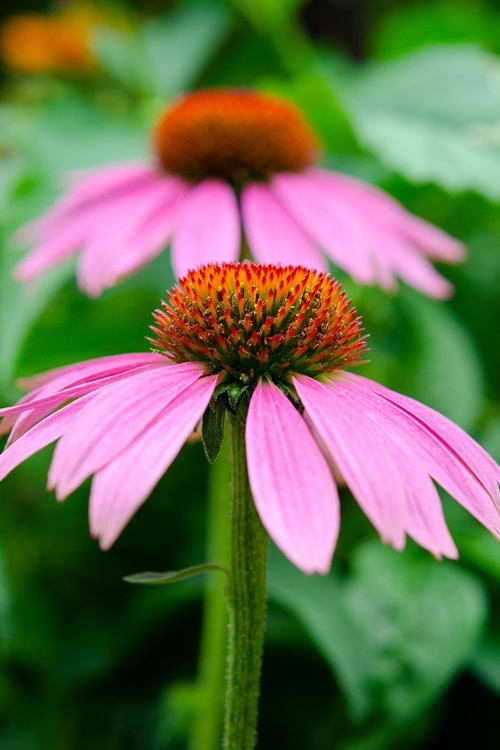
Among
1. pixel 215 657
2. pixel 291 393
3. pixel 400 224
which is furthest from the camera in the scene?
pixel 400 224

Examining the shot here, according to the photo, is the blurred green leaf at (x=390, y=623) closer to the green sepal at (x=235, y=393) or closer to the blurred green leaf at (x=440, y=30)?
the green sepal at (x=235, y=393)

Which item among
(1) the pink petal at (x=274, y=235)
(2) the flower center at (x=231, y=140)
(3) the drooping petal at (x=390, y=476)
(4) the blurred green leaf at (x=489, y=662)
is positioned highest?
(2) the flower center at (x=231, y=140)

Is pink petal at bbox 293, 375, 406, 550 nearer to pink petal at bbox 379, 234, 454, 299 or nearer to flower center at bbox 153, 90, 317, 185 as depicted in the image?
pink petal at bbox 379, 234, 454, 299

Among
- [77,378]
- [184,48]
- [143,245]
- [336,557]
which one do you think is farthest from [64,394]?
[184,48]

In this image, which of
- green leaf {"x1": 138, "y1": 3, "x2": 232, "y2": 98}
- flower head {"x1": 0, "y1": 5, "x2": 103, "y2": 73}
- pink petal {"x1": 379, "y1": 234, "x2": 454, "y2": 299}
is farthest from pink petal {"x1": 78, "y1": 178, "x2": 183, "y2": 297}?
flower head {"x1": 0, "y1": 5, "x2": 103, "y2": 73}

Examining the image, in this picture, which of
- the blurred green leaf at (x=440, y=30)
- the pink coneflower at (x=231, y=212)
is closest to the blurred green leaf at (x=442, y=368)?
the pink coneflower at (x=231, y=212)

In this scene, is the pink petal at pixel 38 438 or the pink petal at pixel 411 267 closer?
the pink petal at pixel 38 438

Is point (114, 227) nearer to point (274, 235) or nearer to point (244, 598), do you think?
point (274, 235)
